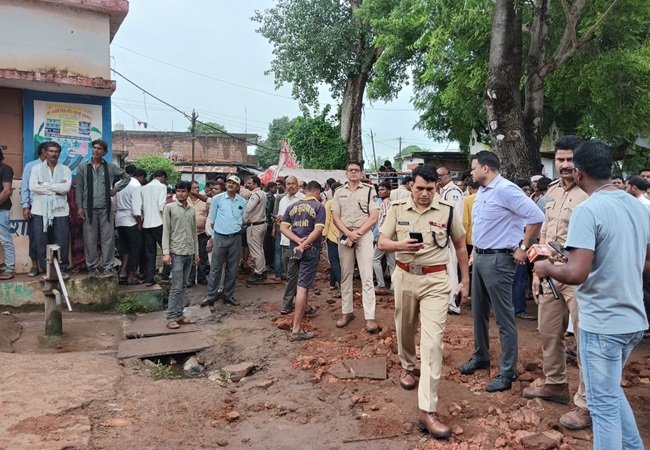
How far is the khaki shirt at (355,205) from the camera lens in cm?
A: 628

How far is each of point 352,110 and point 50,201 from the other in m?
14.8

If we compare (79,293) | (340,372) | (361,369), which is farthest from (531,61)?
(79,293)

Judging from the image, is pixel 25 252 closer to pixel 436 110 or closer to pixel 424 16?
pixel 424 16

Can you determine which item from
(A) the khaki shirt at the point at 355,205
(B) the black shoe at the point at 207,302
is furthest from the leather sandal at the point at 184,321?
(A) the khaki shirt at the point at 355,205

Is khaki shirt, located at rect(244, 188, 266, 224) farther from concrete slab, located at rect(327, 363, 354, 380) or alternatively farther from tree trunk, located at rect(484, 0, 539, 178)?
concrete slab, located at rect(327, 363, 354, 380)

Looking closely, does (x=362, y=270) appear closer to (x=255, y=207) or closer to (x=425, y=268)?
(x=425, y=268)

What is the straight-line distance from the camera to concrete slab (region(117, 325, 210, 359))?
18.7ft

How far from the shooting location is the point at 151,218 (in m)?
8.20

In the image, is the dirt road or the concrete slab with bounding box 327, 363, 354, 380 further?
the concrete slab with bounding box 327, 363, 354, 380

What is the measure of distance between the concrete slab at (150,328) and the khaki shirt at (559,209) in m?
4.49

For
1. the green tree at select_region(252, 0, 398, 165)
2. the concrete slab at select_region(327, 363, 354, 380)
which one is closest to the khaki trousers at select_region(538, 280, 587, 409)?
the concrete slab at select_region(327, 363, 354, 380)

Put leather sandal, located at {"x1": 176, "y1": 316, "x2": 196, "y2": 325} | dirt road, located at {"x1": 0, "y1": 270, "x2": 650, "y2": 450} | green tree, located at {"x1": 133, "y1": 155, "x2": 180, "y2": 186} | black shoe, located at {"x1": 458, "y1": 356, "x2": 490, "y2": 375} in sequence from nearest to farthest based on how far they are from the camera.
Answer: dirt road, located at {"x1": 0, "y1": 270, "x2": 650, "y2": 450} < black shoe, located at {"x1": 458, "y1": 356, "x2": 490, "y2": 375} < leather sandal, located at {"x1": 176, "y1": 316, "x2": 196, "y2": 325} < green tree, located at {"x1": 133, "y1": 155, "x2": 180, "y2": 186}

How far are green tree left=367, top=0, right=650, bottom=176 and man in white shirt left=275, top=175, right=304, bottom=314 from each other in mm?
3611

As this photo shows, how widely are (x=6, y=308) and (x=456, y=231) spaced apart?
619 centimetres
